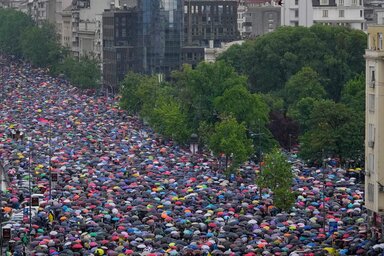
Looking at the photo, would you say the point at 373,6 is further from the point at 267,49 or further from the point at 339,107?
the point at 339,107

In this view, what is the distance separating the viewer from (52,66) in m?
198

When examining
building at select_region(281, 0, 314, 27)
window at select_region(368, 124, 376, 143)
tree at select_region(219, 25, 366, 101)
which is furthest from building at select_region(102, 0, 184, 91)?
window at select_region(368, 124, 376, 143)

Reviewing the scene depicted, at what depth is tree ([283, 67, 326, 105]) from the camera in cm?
12656

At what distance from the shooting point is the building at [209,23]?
17988 cm

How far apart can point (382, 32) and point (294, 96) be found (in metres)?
49.6

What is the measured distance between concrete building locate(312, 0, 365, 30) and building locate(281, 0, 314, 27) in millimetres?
968

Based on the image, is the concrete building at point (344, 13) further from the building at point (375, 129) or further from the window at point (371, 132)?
the window at point (371, 132)

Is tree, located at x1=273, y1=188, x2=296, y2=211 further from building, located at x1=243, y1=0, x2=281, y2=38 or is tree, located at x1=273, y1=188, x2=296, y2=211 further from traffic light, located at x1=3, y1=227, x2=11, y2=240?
building, located at x1=243, y1=0, x2=281, y2=38

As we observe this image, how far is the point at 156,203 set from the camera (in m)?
88.4

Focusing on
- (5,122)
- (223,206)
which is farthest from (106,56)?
(223,206)

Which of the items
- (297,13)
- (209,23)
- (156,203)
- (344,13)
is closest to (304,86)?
(344,13)

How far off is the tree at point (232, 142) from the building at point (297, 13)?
57.2 m

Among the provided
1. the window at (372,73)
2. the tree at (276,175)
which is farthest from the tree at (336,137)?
the window at (372,73)

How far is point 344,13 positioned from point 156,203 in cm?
7657
